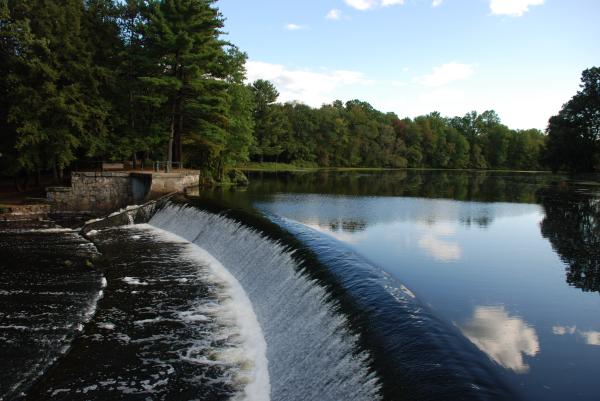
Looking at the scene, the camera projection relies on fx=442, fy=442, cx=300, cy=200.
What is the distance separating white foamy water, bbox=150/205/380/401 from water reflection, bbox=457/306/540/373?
2124mm

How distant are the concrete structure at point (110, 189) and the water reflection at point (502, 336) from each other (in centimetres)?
1912

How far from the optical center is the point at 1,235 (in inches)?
680

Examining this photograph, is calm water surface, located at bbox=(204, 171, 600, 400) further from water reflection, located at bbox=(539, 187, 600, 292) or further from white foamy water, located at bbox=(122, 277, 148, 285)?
white foamy water, located at bbox=(122, 277, 148, 285)

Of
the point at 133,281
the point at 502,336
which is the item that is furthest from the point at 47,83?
the point at 502,336

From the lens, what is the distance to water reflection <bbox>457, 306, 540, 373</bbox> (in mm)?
6559

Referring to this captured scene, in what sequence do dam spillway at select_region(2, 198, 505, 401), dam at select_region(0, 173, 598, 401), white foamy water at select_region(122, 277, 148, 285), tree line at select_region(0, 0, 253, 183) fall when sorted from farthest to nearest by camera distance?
tree line at select_region(0, 0, 253, 183) → white foamy water at select_region(122, 277, 148, 285) → dam at select_region(0, 173, 598, 401) → dam spillway at select_region(2, 198, 505, 401)

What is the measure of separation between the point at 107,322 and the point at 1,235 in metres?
10.9

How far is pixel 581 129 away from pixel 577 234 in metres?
42.0

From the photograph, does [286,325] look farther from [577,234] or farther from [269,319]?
[577,234]

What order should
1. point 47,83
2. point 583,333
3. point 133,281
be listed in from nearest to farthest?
point 583,333 < point 133,281 < point 47,83

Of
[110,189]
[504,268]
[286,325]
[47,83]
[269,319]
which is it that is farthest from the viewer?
[110,189]

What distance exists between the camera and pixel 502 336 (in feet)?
24.3

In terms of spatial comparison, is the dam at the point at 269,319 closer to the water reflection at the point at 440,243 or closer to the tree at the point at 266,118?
the water reflection at the point at 440,243

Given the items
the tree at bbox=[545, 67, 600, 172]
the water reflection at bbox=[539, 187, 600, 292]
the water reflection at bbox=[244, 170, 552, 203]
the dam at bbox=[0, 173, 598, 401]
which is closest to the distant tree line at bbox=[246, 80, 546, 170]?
the tree at bbox=[545, 67, 600, 172]
